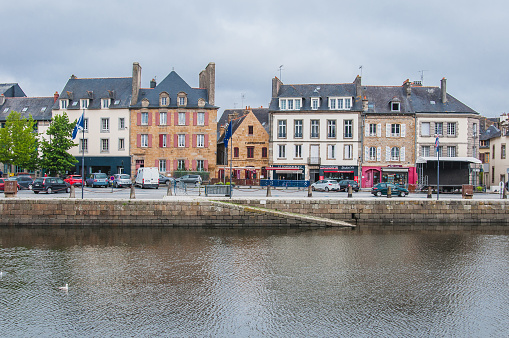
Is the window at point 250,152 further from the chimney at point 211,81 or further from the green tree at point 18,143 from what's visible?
the green tree at point 18,143

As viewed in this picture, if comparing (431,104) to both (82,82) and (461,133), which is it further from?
(82,82)

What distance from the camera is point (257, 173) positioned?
154ft

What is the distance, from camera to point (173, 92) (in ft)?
156

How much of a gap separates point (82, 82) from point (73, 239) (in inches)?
1393

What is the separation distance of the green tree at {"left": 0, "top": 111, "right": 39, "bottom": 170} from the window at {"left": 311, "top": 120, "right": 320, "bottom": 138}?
29.0 meters

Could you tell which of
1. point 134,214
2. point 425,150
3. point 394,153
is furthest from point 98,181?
point 425,150

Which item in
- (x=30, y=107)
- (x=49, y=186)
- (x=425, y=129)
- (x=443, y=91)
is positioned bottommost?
(x=49, y=186)

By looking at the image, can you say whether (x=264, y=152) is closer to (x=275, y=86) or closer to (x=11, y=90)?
(x=275, y=86)

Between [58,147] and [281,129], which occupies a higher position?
[281,129]

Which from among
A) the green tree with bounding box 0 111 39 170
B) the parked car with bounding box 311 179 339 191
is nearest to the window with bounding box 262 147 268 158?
the parked car with bounding box 311 179 339 191

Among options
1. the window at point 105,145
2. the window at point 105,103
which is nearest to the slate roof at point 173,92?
the window at point 105,103

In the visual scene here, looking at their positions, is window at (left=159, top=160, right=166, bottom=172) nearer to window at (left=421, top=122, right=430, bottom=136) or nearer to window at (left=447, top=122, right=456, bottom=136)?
window at (left=421, top=122, right=430, bottom=136)

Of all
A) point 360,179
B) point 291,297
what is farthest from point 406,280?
point 360,179

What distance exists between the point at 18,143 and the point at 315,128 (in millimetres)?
30638
